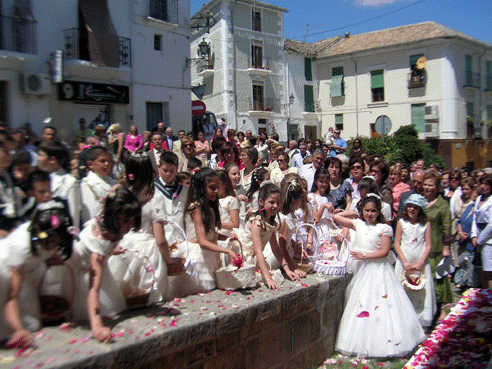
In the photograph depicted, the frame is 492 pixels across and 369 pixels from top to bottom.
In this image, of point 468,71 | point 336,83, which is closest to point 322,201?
point 468,71

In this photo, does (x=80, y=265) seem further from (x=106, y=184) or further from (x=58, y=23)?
(x=58, y=23)

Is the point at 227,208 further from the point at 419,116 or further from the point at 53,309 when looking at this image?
the point at 419,116

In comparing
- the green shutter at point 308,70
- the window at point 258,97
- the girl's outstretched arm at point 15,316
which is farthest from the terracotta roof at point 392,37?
the girl's outstretched arm at point 15,316

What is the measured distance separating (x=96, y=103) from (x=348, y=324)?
13477 millimetres

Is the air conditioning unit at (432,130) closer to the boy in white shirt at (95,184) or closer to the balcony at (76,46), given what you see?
the balcony at (76,46)

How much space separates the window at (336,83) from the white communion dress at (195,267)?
32.2m

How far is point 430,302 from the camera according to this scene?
5.33 meters

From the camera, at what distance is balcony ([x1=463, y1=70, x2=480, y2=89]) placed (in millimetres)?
30188

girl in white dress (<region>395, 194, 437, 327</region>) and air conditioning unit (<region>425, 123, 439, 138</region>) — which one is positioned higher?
air conditioning unit (<region>425, 123, 439, 138</region>)

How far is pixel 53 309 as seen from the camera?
2670mm

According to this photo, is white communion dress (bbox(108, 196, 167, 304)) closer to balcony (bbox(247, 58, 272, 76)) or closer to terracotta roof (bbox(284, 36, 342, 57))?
balcony (bbox(247, 58, 272, 76))

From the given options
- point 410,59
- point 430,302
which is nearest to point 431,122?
point 410,59

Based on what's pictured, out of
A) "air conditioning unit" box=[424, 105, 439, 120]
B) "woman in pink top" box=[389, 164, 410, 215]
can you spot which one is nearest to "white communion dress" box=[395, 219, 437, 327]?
"woman in pink top" box=[389, 164, 410, 215]

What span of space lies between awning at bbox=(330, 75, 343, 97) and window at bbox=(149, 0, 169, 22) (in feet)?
62.2
